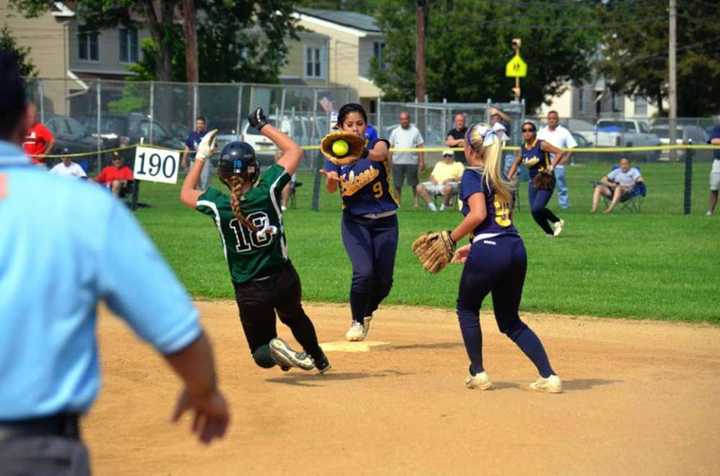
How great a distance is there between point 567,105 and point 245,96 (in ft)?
180

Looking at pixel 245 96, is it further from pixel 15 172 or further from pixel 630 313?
pixel 15 172

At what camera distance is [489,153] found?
7637mm

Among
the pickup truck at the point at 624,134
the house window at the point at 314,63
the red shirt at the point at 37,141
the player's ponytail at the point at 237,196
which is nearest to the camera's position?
the player's ponytail at the point at 237,196

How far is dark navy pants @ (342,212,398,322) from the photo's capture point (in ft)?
32.1

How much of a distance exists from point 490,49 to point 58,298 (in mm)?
59584

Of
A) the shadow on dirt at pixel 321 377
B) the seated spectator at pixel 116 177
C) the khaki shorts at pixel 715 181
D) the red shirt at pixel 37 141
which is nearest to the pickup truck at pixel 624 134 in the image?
the khaki shorts at pixel 715 181

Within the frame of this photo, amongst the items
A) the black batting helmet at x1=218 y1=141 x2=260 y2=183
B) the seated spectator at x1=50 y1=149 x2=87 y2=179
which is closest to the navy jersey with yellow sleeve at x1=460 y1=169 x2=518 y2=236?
the black batting helmet at x1=218 y1=141 x2=260 y2=183

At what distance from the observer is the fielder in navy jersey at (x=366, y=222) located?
9.77 meters

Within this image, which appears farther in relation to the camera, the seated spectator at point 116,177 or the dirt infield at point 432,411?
the seated spectator at point 116,177

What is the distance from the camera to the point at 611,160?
139 ft

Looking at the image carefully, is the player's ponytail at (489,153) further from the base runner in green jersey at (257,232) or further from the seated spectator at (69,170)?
the seated spectator at (69,170)

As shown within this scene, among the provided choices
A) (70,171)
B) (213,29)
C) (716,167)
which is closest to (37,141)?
(70,171)

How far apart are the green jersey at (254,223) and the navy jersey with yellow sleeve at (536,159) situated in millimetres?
10912

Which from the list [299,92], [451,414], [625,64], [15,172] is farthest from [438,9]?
[15,172]
